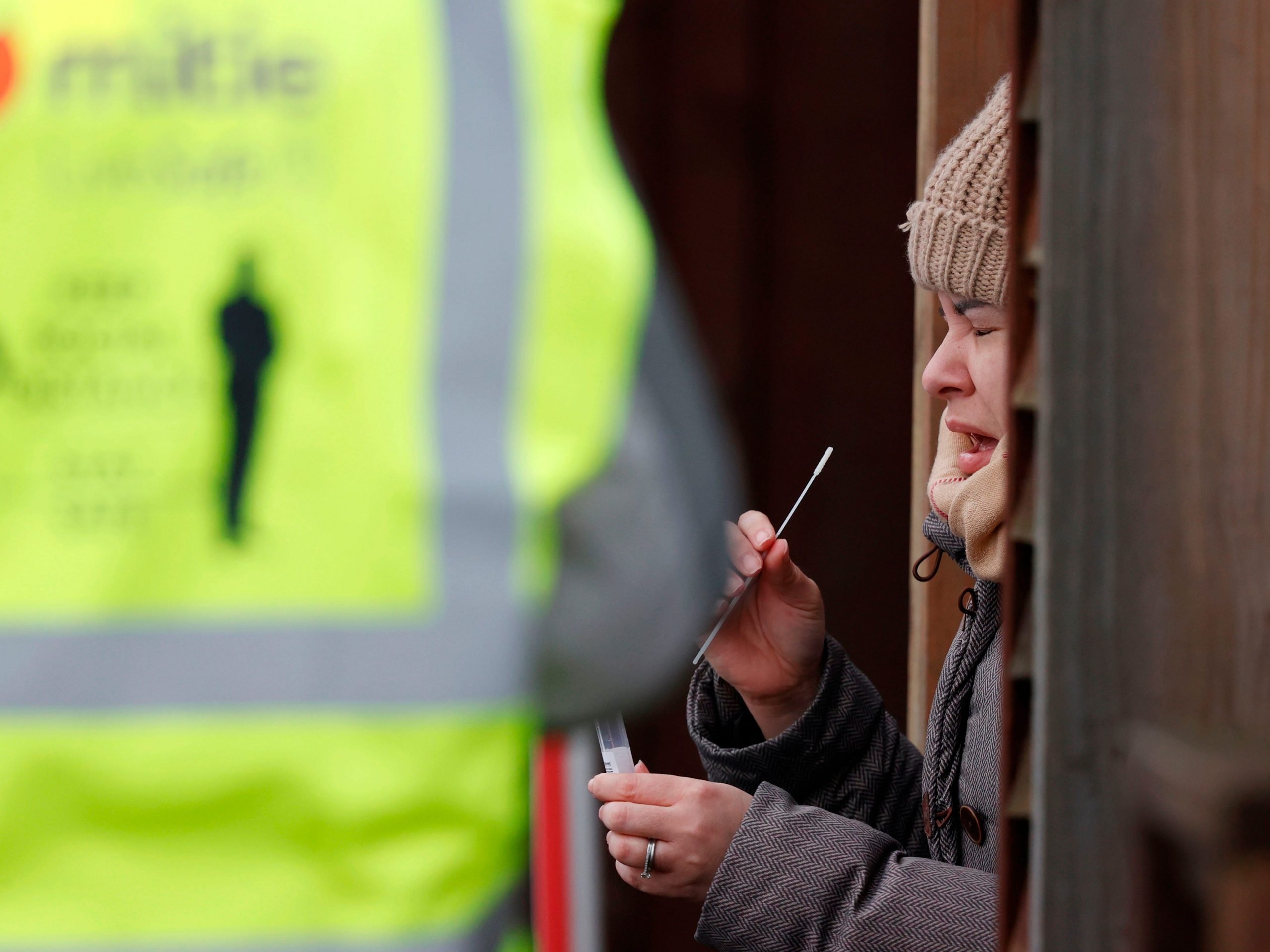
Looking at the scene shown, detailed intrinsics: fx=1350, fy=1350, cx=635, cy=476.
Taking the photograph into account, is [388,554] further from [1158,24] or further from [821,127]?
[821,127]

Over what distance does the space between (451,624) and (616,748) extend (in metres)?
0.82

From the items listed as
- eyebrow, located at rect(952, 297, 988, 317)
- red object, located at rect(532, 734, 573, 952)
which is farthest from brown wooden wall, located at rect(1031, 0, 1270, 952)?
eyebrow, located at rect(952, 297, 988, 317)

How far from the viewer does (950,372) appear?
1614mm

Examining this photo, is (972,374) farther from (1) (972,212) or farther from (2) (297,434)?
(2) (297,434)

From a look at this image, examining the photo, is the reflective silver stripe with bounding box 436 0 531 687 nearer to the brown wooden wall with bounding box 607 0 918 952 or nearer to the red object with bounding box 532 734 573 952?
the red object with bounding box 532 734 573 952

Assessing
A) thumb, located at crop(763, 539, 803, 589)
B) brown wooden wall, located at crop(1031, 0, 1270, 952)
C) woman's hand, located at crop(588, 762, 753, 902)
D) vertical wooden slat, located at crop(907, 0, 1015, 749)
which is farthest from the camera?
vertical wooden slat, located at crop(907, 0, 1015, 749)

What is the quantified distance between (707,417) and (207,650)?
0.28 m

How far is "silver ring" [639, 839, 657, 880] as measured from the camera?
1.42 metres

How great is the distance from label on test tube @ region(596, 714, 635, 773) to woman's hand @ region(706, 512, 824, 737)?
321 millimetres

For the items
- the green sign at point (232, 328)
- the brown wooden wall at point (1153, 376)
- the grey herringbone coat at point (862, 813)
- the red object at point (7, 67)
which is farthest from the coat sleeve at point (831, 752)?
the red object at point (7, 67)

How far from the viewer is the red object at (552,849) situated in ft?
2.31

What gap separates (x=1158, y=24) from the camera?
824 millimetres

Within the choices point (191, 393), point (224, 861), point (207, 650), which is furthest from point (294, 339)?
point (224, 861)

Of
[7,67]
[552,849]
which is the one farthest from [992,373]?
[7,67]
